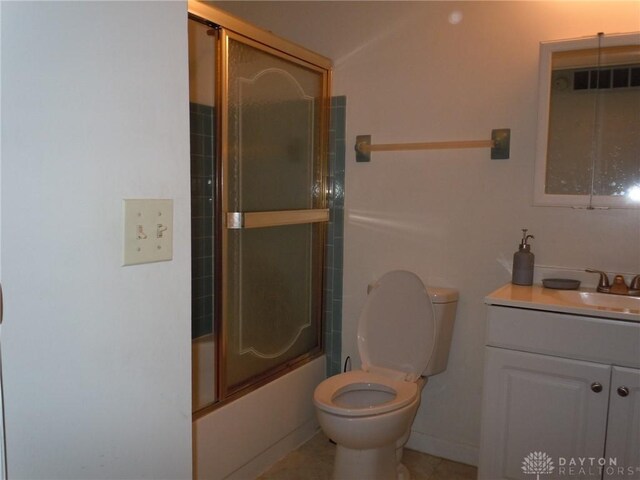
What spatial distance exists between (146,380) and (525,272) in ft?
5.30

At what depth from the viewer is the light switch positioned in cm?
85

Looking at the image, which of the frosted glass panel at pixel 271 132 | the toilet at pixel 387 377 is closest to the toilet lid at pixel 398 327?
the toilet at pixel 387 377

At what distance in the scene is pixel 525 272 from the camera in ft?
6.73

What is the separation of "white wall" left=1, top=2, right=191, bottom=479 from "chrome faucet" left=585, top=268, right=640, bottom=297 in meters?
1.67

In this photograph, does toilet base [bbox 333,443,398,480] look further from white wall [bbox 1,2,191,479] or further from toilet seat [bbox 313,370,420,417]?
white wall [bbox 1,2,191,479]

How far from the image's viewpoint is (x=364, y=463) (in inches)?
76.4

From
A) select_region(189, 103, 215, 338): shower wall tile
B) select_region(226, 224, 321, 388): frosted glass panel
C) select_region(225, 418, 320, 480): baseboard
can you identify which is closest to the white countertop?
select_region(226, 224, 321, 388): frosted glass panel

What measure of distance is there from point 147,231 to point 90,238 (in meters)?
0.10

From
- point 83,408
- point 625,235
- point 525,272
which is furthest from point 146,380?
point 625,235

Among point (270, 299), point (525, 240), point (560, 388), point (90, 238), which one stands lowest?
point (560, 388)

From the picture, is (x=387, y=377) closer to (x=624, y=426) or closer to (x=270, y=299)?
(x=270, y=299)

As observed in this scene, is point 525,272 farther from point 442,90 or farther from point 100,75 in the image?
point 100,75

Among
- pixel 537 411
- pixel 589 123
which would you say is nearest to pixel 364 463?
pixel 537 411

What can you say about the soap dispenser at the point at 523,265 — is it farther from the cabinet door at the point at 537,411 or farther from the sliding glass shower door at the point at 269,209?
the sliding glass shower door at the point at 269,209
